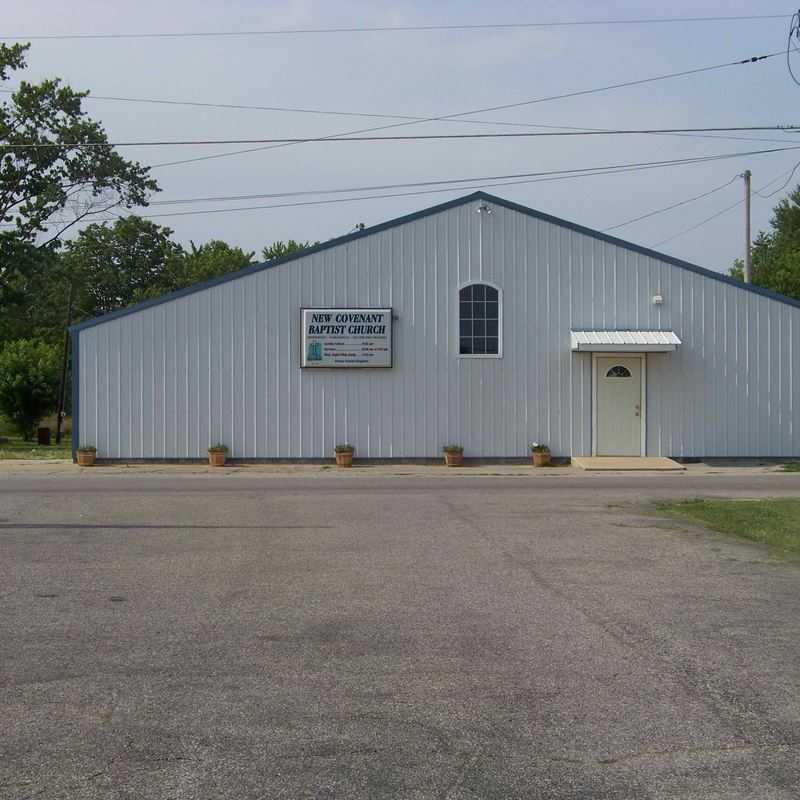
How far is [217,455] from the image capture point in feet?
89.3

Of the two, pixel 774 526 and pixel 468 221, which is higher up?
pixel 468 221

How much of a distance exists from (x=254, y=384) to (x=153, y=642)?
64.7 ft

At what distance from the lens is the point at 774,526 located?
581 inches

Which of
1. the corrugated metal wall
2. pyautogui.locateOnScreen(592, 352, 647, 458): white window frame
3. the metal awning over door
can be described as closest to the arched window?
the corrugated metal wall

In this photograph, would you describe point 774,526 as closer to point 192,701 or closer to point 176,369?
point 192,701

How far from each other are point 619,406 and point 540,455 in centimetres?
244

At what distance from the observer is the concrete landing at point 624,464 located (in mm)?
26469

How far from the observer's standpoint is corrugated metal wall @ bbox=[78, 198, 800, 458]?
2756 centimetres

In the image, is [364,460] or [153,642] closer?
[153,642]

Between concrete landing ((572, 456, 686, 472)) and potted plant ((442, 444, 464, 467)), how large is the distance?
2.77 meters

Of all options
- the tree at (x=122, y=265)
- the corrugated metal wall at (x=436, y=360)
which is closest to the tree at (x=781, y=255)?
the corrugated metal wall at (x=436, y=360)

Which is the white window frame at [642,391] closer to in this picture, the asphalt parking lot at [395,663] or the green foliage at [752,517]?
the green foliage at [752,517]

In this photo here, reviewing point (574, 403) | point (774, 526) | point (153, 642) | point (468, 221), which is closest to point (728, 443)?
point (574, 403)

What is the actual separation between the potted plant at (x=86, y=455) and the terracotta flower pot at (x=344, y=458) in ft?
19.5
